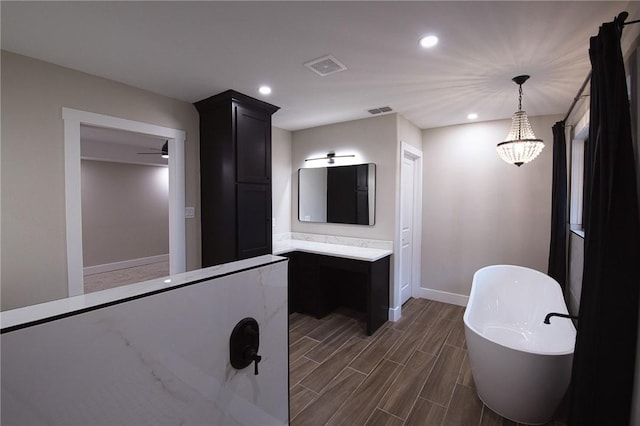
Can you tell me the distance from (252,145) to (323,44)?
4.60 feet

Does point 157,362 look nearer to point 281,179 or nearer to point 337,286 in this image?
point 337,286

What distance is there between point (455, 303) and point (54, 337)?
14.3 feet

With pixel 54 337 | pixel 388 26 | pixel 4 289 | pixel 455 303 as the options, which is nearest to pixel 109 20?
pixel 388 26

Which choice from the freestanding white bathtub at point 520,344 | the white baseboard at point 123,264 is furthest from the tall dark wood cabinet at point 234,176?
the white baseboard at point 123,264

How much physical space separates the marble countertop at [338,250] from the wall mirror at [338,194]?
348 mm

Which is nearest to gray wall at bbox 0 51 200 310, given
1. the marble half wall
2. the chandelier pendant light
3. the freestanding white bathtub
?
the marble half wall

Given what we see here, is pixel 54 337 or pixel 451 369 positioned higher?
pixel 54 337

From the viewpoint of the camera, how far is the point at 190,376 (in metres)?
1.04

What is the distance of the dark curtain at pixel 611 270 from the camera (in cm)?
123

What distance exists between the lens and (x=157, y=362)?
952mm

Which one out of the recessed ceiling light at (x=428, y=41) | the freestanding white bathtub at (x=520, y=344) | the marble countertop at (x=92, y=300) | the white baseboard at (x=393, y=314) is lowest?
the white baseboard at (x=393, y=314)

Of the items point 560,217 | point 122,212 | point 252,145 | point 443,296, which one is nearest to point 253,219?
point 252,145

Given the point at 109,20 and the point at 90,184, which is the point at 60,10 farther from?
the point at 90,184

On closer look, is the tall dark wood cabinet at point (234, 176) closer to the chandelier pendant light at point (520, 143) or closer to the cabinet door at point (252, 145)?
the cabinet door at point (252, 145)
